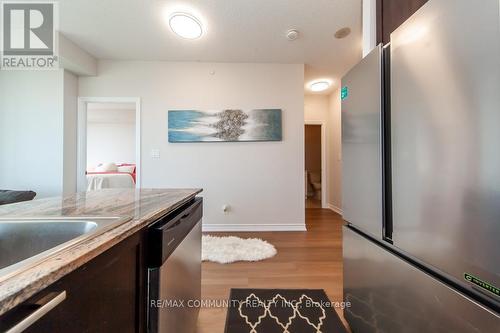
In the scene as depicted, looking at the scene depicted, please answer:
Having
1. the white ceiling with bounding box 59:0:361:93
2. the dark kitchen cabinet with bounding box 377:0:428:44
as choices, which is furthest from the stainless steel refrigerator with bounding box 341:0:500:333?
the white ceiling with bounding box 59:0:361:93

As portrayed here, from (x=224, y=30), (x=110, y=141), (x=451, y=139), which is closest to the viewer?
(x=451, y=139)

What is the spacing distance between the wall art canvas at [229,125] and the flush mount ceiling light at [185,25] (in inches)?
40.0

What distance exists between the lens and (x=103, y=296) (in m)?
0.50

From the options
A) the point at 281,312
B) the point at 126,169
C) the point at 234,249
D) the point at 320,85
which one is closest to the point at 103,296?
the point at 281,312

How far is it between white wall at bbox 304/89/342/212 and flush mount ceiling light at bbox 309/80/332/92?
0.41 metres

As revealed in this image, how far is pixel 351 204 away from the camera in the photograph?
3.98 feet

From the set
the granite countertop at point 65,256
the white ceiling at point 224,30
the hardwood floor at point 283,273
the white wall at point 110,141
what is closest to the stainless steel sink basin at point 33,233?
the granite countertop at point 65,256

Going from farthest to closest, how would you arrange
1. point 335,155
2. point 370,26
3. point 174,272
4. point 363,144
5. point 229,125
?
1. point 335,155
2. point 229,125
3. point 370,26
4. point 363,144
5. point 174,272

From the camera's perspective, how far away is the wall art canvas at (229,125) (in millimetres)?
3238

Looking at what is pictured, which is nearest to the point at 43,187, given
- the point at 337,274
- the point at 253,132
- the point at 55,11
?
the point at 55,11

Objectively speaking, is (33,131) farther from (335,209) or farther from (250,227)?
(335,209)

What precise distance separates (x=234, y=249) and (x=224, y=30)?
8.39ft

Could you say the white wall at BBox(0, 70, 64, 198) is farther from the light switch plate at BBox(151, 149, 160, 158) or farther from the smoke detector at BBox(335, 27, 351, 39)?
the smoke detector at BBox(335, 27, 351, 39)

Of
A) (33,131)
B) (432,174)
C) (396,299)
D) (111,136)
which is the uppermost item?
(111,136)
